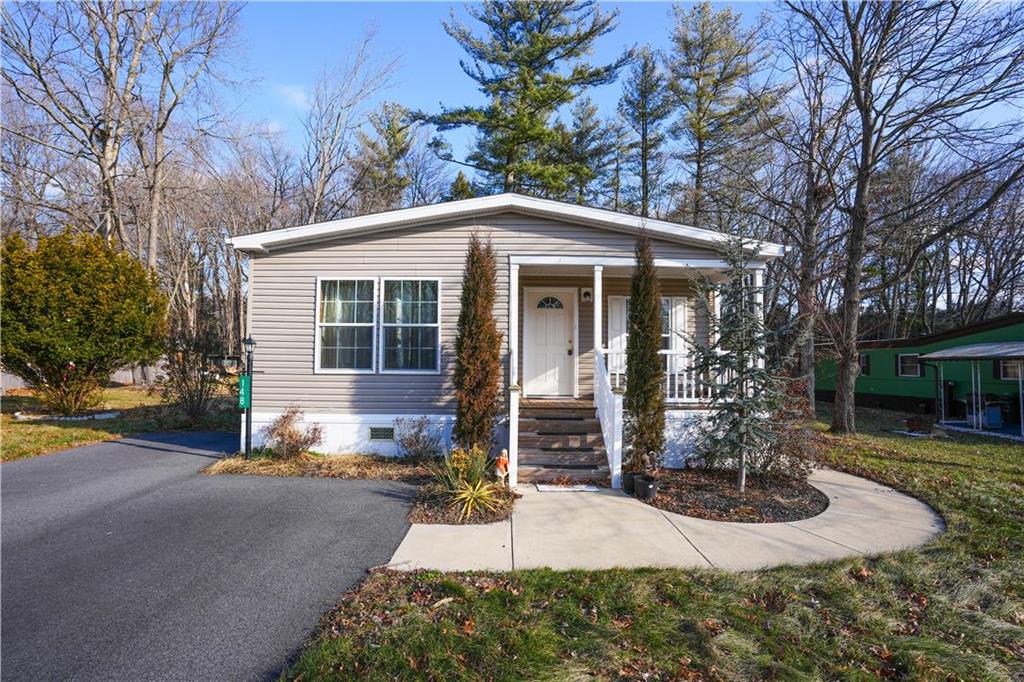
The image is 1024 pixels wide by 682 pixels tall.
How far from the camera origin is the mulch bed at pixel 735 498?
5664 millimetres

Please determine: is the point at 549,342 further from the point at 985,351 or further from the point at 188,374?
the point at 985,351

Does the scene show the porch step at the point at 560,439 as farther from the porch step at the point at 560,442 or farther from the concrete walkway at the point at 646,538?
the concrete walkway at the point at 646,538

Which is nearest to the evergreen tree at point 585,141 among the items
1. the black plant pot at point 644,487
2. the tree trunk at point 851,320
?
the tree trunk at point 851,320

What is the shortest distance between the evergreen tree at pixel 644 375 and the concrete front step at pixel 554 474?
1.75ft

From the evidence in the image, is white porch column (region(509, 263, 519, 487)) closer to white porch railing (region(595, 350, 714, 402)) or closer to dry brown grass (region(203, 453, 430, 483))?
dry brown grass (region(203, 453, 430, 483))

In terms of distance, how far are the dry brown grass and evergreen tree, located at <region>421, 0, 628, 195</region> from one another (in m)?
12.9

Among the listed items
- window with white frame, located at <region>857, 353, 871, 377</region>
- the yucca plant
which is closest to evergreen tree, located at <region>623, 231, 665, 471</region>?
the yucca plant

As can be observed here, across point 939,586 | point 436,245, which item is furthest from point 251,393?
point 939,586

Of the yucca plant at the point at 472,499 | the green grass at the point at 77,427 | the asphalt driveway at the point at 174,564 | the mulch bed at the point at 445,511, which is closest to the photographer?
the asphalt driveway at the point at 174,564

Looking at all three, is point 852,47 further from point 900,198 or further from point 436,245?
point 436,245

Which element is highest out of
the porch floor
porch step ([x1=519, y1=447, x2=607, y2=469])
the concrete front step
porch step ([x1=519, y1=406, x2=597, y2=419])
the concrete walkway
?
the porch floor

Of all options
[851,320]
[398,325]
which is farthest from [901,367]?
[398,325]

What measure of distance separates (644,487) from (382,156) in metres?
20.7

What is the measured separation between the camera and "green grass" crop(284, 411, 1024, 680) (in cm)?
282
